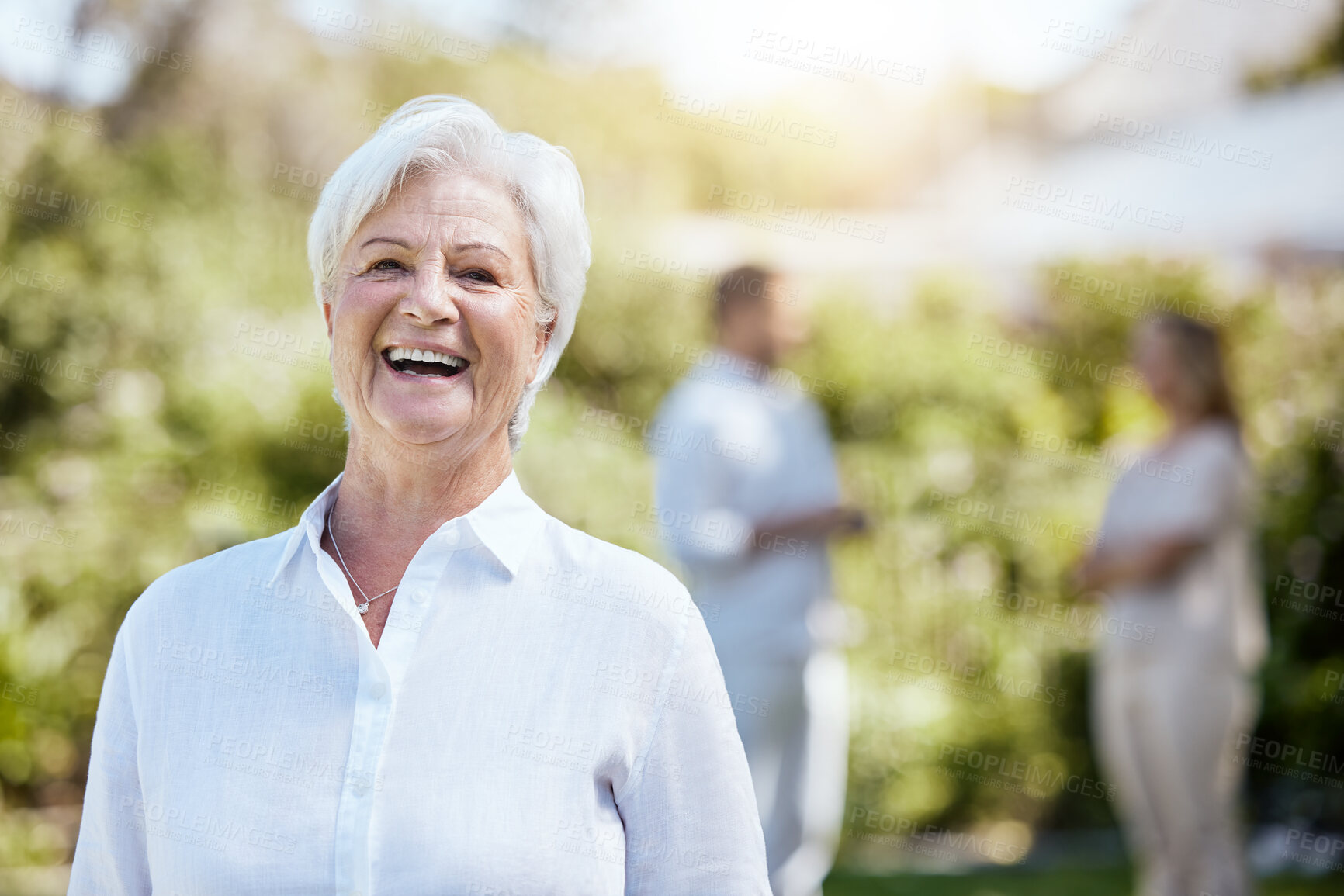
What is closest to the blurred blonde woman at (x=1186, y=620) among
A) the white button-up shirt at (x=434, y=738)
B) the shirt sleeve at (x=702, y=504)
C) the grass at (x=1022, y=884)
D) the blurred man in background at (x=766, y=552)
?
the blurred man in background at (x=766, y=552)

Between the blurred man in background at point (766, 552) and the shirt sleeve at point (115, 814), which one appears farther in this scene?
the blurred man in background at point (766, 552)

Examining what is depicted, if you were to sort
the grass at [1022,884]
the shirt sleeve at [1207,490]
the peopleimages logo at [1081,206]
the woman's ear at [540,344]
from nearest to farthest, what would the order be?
the woman's ear at [540,344]
the shirt sleeve at [1207,490]
the grass at [1022,884]
the peopleimages logo at [1081,206]

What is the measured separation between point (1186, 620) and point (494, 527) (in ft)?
10.2

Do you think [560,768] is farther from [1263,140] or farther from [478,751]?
[1263,140]

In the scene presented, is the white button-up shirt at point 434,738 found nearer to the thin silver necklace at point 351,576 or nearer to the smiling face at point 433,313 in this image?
the thin silver necklace at point 351,576

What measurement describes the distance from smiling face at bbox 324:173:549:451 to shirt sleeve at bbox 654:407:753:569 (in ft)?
7.19

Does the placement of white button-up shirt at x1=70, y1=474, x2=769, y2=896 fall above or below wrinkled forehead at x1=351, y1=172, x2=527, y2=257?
below

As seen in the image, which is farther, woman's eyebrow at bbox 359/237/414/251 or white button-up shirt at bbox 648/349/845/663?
white button-up shirt at bbox 648/349/845/663

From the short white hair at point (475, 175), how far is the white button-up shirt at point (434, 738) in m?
0.31

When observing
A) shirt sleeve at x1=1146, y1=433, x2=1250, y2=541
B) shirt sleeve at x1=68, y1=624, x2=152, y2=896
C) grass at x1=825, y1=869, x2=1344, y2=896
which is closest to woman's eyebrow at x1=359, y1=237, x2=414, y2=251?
shirt sleeve at x1=68, y1=624, x2=152, y2=896

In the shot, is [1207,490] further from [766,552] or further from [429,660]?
[429,660]

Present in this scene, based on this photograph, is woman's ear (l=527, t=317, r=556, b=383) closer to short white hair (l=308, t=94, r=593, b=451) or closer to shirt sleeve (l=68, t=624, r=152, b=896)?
short white hair (l=308, t=94, r=593, b=451)

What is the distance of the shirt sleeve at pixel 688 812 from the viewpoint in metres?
1.46

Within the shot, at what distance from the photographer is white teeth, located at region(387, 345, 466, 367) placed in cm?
152
